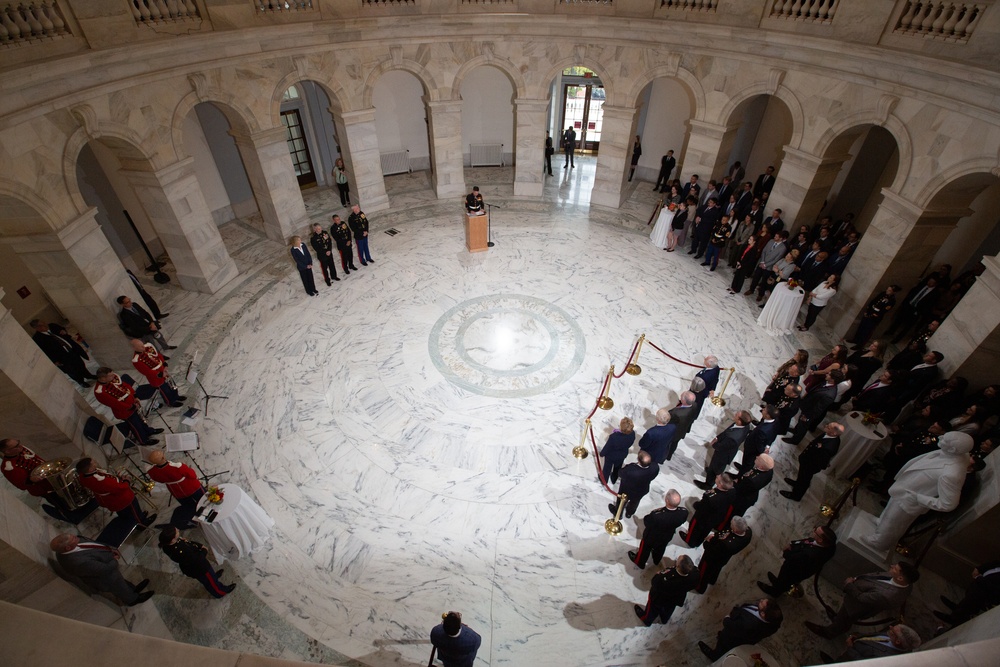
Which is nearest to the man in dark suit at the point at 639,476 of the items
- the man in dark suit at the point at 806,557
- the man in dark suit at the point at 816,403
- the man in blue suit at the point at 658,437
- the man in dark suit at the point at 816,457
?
the man in blue suit at the point at 658,437

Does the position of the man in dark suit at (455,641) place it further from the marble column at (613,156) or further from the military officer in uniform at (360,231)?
the marble column at (613,156)

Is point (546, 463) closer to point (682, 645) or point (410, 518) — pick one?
point (410, 518)

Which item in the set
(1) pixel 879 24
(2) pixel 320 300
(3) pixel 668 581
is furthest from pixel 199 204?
(1) pixel 879 24

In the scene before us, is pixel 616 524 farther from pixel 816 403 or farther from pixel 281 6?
pixel 281 6

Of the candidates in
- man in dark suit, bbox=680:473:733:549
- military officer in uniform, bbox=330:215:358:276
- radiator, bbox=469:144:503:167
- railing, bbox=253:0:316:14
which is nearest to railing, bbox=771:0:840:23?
radiator, bbox=469:144:503:167

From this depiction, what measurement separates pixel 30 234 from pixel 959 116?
15258 mm

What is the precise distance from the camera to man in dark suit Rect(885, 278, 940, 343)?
9.28 metres

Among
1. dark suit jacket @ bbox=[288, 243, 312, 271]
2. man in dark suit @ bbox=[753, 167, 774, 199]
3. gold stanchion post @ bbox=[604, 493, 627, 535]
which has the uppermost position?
man in dark suit @ bbox=[753, 167, 774, 199]

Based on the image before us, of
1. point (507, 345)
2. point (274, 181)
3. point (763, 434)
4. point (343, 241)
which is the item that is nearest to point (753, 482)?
point (763, 434)

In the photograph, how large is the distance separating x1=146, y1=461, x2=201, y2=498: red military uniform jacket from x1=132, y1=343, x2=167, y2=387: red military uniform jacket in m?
2.42

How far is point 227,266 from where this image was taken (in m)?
11.8

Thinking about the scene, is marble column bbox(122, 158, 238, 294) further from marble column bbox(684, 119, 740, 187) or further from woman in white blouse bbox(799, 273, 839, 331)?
woman in white blouse bbox(799, 273, 839, 331)

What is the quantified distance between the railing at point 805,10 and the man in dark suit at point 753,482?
9.19 meters

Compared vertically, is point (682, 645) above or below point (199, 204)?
below
